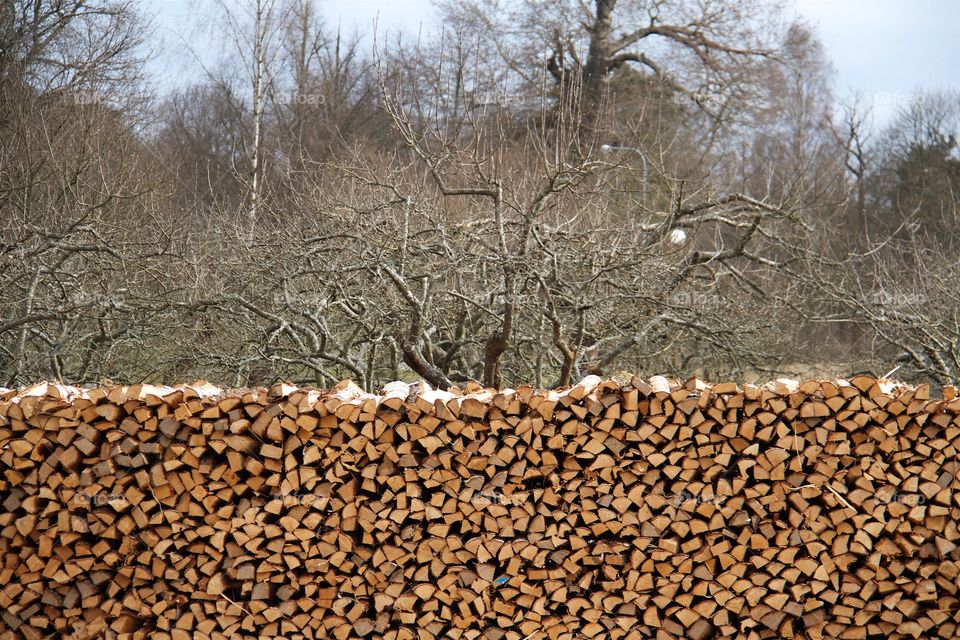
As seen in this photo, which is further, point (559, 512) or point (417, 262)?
point (417, 262)

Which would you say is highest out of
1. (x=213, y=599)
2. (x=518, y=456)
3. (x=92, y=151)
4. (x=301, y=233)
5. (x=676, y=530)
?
(x=92, y=151)

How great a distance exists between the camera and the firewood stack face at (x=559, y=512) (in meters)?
3.62

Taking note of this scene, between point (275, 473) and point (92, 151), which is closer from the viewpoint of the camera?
point (275, 473)

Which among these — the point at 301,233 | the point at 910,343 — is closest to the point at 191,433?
the point at 301,233

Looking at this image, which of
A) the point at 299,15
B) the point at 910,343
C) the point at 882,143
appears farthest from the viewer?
the point at 882,143

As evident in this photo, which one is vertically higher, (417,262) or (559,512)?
(417,262)

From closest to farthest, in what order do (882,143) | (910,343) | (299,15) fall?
(910,343)
(299,15)
(882,143)

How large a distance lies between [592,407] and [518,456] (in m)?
0.36

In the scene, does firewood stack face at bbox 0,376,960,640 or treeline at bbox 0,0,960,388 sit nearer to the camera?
firewood stack face at bbox 0,376,960,640

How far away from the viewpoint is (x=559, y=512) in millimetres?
3629

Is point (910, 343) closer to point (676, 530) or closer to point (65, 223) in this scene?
point (676, 530)

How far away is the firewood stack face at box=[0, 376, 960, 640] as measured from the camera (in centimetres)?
362

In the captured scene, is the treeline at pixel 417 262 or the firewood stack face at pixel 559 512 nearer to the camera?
the firewood stack face at pixel 559 512

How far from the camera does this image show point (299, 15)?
68.7 ft
